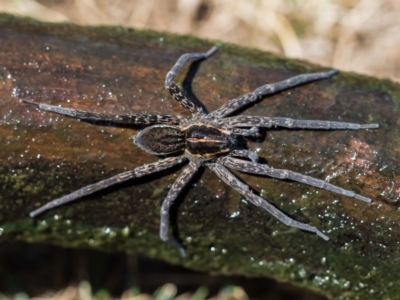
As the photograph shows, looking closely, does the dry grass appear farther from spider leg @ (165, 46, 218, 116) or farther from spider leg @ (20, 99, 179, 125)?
spider leg @ (20, 99, 179, 125)

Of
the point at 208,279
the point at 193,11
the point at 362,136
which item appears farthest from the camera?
the point at 193,11

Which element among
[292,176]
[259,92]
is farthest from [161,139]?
[292,176]

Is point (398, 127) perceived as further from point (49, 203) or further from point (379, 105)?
point (49, 203)

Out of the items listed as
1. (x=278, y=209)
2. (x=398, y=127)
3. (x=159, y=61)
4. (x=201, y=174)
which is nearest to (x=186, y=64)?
(x=159, y=61)

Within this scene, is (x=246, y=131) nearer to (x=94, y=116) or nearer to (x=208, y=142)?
(x=208, y=142)

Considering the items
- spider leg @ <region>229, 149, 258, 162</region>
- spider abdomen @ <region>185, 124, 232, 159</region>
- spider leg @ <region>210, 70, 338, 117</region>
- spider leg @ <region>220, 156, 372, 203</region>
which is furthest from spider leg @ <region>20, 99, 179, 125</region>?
spider leg @ <region>220, 156, 372, 203</region>

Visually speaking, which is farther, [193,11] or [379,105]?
[193,11]

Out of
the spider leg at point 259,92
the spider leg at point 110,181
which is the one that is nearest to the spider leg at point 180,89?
the spider leg at point 259,92
